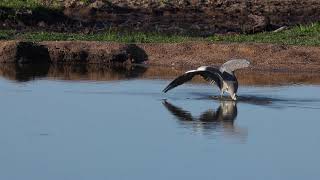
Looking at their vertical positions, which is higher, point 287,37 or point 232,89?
point 287,37

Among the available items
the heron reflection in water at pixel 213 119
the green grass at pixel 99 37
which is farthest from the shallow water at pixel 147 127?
the green grass at pixel 99 37

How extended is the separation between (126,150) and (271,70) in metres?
9.59

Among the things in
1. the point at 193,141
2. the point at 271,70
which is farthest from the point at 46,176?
the point at 271,70

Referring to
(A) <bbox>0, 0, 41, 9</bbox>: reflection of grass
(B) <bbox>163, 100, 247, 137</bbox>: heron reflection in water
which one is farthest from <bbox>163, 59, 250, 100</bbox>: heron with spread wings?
(A) <bbox>0, 0, 41, 9</bbox>: reflection of grass

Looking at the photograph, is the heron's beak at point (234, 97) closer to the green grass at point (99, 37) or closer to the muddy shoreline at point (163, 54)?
the muddy shoreline at point (163, 54)

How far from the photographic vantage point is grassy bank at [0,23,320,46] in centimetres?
2377

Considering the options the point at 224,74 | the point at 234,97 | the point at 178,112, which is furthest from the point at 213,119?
the point at 234,97

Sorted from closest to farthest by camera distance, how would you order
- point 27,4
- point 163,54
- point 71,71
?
1. point 71,71
2. point 163,54
3. point 27,4

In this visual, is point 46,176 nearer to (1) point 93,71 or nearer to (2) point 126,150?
(2) point 126,150

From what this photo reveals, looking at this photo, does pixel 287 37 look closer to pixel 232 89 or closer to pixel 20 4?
pixel 20 4

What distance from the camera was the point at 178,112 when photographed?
611 inches

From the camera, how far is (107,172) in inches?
435

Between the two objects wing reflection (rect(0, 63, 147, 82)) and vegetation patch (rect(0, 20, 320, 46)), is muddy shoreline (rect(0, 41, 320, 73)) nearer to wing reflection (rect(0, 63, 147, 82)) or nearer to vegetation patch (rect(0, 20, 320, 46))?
wing reflection (rect(0, 63, 147, 82))

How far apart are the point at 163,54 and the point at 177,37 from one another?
209 cm
